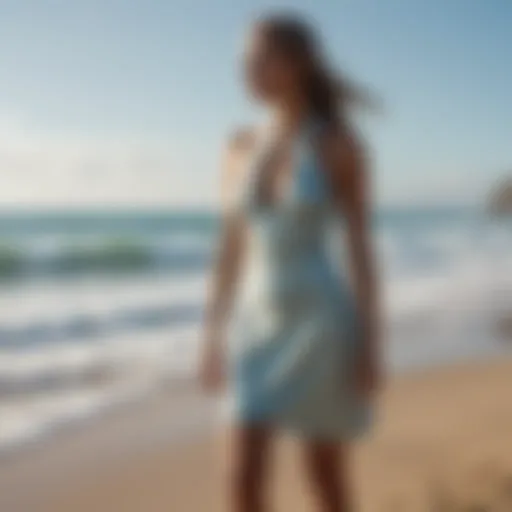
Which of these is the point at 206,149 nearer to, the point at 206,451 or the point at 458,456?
the point at 206,451

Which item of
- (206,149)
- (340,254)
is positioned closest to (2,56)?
(206,149)

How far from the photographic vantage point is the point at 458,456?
1.78 meters

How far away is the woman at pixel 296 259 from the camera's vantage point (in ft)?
4.10

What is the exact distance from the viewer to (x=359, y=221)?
1261 mm

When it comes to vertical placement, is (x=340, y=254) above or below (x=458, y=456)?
above

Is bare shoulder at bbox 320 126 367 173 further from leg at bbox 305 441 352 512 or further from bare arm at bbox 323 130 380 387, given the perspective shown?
leg at bbox 305 441 352 512

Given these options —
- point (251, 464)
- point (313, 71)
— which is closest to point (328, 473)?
point (251, 464)

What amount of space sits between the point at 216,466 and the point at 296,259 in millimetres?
514

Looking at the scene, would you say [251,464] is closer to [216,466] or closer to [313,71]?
[216,466]

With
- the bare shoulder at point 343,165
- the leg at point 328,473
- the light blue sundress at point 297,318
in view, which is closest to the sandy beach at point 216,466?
the leg at point 328,473

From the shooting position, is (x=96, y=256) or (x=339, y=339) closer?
(x=339, y=339)

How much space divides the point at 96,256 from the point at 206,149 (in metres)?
0.86

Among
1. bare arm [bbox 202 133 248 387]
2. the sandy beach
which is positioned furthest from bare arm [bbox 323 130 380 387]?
the sandy beach

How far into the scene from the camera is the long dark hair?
1.27 meters
